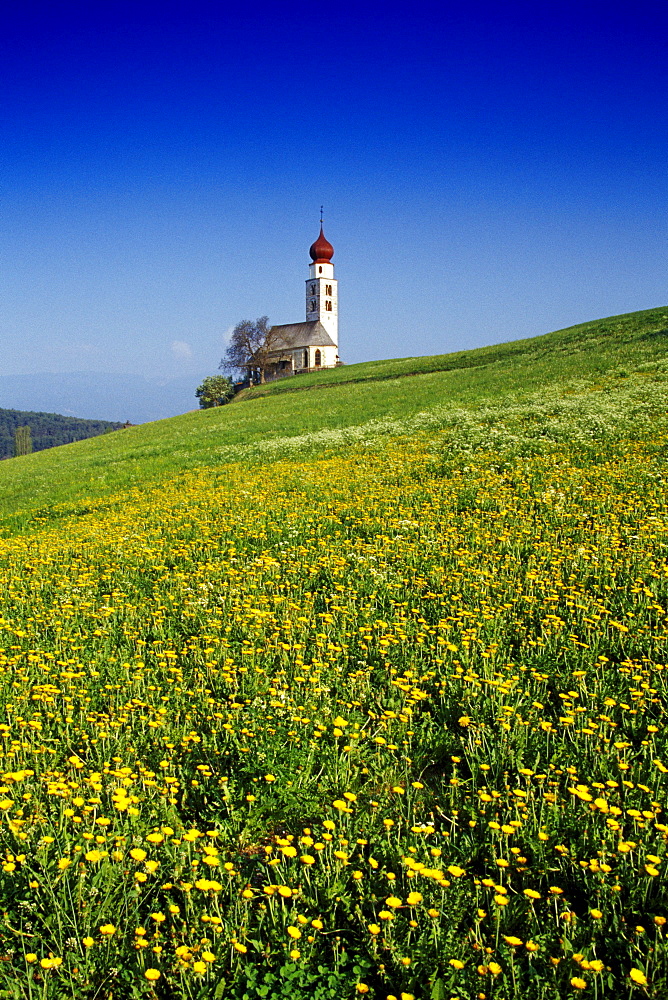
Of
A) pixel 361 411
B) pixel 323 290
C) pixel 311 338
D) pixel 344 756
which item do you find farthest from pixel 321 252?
pixel 344 756

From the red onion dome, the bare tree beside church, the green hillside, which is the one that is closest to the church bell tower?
the red onion dome

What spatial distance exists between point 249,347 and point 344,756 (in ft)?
301

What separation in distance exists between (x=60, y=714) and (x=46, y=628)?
2.13m

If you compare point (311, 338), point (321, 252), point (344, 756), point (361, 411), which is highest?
point (321, 252)

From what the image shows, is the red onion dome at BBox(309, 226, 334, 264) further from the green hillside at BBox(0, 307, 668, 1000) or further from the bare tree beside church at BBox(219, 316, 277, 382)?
the green hillside at BBox(0, 307, 668, 1000)

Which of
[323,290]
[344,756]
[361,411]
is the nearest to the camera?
[344,756]

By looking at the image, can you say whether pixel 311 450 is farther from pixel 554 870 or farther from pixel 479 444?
pixel 554 870

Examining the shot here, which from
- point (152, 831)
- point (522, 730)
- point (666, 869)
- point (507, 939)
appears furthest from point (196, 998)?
point (522, 730)

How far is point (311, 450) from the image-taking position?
21094 millimetres

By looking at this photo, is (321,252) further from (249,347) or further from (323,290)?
(249,347)

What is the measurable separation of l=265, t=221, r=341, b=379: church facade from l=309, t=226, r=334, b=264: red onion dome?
17.1 feet

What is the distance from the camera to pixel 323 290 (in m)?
121

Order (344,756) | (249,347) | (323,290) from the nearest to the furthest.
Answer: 1. (344,756)
2. (249,347)
3. (323,290)

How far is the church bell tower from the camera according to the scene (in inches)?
4742
